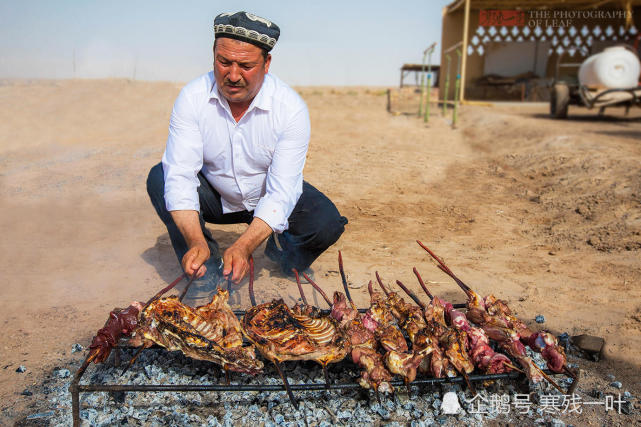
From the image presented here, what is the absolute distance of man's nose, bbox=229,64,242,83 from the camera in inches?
111

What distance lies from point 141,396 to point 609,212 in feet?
16.7

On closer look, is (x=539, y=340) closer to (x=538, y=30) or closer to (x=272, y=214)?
(x=272, y=214)

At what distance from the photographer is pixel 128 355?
2.53 metres

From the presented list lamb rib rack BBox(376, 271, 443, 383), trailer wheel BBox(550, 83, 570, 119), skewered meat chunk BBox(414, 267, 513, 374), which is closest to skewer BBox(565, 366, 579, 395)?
skewered meat chunk BBox(414, 267, 513, 374)

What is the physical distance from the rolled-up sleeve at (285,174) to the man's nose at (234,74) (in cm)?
50

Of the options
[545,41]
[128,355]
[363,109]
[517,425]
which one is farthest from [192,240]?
[545,41]

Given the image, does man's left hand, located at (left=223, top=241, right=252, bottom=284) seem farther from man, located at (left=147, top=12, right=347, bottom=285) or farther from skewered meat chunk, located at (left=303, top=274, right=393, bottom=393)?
skewered meat chunk, located at (left=303, top=274, right=393, bottom=393)

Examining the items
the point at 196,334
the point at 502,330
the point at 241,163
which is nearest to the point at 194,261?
the point at 196,334

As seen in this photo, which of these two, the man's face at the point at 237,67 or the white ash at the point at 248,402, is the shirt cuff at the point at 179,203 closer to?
the man's face at the point at 237,67

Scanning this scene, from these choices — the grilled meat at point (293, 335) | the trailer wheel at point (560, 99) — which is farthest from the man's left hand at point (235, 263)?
the trailer wheel at point (560, 99)

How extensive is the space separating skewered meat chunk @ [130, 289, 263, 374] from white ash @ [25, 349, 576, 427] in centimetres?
25

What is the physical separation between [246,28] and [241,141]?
2.69 ft

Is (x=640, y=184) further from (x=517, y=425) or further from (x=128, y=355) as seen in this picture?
(x=128, y=355)

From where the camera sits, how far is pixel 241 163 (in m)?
3.36
